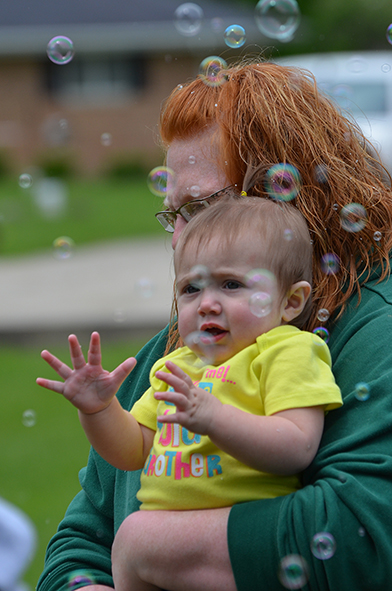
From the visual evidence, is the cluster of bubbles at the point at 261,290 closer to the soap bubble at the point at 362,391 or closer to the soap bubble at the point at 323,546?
the soap bubble at the point at 362,391

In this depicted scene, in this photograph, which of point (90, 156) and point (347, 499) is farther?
point (90, 156)

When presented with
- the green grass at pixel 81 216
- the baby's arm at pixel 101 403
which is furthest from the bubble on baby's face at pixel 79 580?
the green grass at pixel 81 216

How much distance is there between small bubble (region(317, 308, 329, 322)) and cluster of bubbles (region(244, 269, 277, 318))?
11cm

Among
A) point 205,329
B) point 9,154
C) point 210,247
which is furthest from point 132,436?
point 9,154

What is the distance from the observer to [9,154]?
19.8 metres

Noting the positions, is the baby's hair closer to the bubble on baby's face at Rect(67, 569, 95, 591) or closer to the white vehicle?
the bubble on baby's face at Rect(67, 569, 95, 591)

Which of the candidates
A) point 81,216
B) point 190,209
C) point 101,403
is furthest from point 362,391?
point 81,216

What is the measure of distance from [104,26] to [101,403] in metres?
20.1

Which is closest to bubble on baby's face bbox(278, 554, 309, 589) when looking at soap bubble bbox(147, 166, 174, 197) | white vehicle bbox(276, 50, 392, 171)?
soap bubble bbox(147, 166, 174, 197)

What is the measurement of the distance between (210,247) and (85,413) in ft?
1.22

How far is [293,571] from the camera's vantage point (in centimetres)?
110

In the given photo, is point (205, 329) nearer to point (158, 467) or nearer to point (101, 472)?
point (158, 467)

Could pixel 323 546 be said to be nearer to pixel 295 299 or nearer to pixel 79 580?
pixel 295 299

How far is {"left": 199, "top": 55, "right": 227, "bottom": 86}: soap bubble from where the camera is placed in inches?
64.1
